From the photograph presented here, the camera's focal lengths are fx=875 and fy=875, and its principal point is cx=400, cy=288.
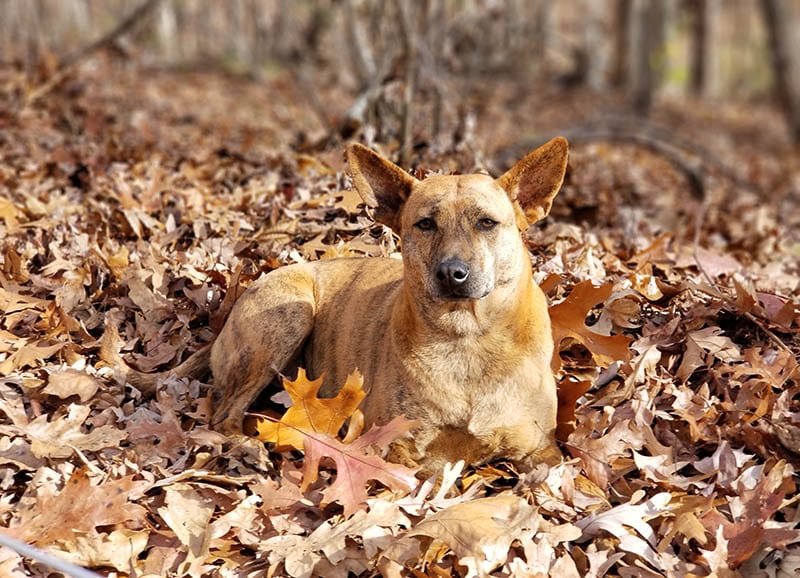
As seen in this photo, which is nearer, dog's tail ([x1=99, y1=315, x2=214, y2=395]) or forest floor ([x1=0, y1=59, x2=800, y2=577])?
forest floor ([x1=0, y1=59, x2=800, y2=577])

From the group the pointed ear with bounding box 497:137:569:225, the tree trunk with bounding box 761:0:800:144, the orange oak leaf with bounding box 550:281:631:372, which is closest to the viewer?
the pointed ear with bounding box 497:137:569:225

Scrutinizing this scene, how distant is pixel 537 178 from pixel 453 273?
766mm

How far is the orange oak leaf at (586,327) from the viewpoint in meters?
4.43

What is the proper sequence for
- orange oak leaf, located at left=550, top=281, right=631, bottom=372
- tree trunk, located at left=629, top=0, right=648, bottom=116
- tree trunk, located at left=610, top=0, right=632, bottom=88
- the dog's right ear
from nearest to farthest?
the dog's right ear, orange oak leaf, located at left=550, top=281, right=631, bottom=372, tree trunk, located at left=629, top=0, right=648, bottom=116, tree trunk, located at left=610, top=0, right=632, bottom=88

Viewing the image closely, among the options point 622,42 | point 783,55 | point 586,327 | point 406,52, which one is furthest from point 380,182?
point 622,42

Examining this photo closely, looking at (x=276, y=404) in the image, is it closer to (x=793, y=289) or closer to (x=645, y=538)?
(x=645, y=538)

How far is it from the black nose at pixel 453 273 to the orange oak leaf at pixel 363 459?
66 centimetres

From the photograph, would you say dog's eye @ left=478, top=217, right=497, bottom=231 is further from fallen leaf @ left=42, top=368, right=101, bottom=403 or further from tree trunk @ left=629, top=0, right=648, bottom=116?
tree trunk @ left=629, top=0, right=648, bottom=116

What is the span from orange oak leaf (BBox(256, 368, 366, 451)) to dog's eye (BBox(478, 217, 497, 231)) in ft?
2.94

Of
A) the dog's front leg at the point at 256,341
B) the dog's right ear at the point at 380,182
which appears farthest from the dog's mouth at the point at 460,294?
the dog's front leg at the point at 256,341

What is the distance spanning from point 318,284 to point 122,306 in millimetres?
1159

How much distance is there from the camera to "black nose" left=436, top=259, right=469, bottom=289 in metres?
3.81

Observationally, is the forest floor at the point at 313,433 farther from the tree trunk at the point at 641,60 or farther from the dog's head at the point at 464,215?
the tree trunk at the point at 641,60

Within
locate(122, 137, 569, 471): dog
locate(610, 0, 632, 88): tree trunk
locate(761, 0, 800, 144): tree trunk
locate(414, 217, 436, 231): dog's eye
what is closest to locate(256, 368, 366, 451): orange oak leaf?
locate(122, 137, 569, 471): dog
